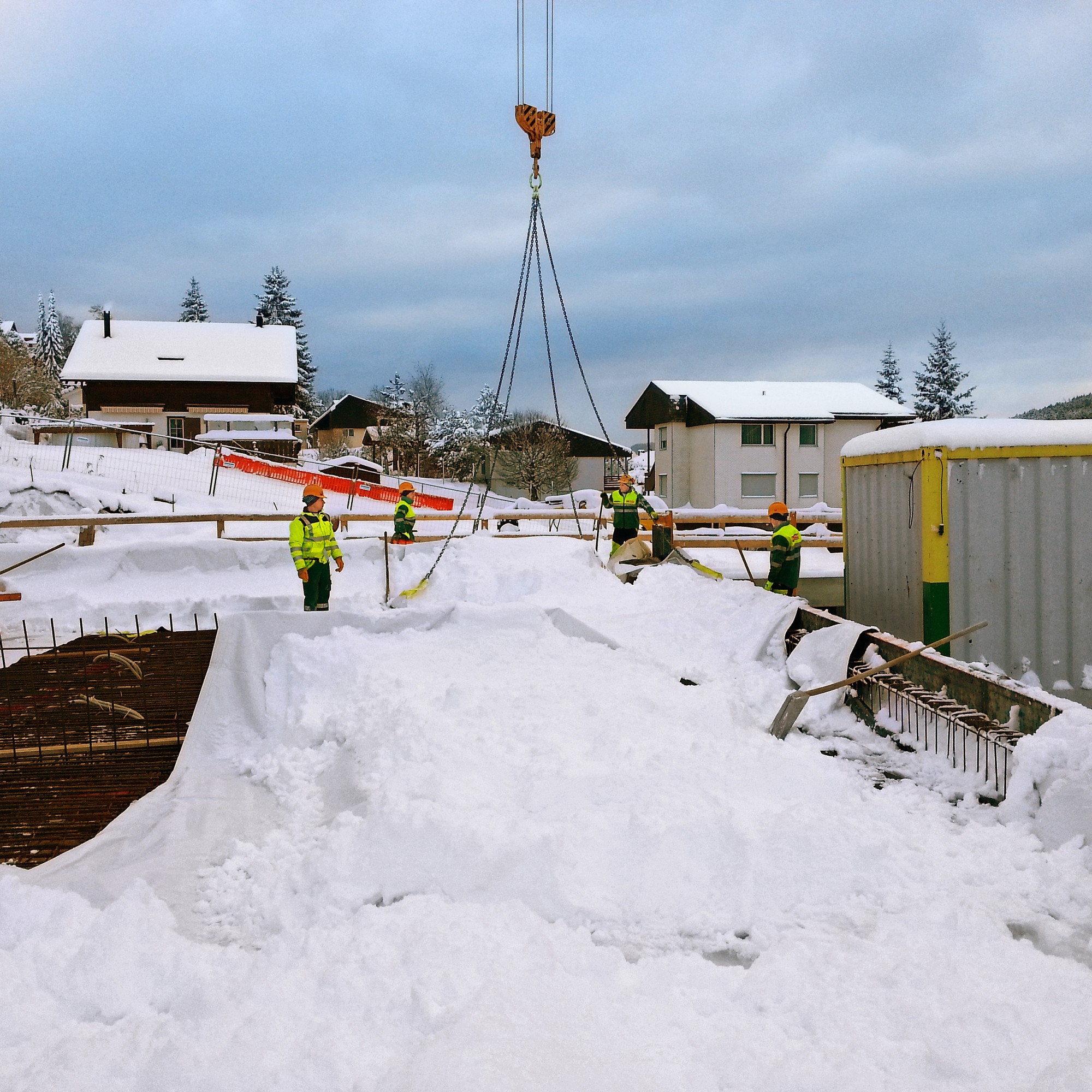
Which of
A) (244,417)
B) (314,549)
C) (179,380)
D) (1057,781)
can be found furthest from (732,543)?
(179,380)

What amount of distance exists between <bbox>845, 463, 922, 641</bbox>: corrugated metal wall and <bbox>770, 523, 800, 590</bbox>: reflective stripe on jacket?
1.97 feet

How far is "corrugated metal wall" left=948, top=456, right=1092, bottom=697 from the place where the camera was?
22.3 feet

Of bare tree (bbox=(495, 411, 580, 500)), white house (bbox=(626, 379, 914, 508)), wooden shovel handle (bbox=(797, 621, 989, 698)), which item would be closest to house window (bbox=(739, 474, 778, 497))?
white house (bbox=(626, 379, 914, 508))

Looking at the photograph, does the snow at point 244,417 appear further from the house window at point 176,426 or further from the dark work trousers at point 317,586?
the dark work trousers at point 317,586

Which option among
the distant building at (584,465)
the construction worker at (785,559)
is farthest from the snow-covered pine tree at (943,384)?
the construction worker at (785,559)

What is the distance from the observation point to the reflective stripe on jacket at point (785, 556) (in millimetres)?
9141

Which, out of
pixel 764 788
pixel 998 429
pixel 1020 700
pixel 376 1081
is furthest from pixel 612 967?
pixel 998 429

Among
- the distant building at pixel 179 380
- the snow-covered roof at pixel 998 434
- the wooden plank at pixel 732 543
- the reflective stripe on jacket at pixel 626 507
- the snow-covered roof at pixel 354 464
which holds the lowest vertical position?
the wooden plank at pixel 732 543

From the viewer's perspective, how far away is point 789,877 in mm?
3477

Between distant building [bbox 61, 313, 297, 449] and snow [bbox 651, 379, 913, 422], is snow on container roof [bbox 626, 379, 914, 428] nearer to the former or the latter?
snow [bbox 651, 379, 913, 422]

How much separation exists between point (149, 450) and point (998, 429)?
28.8m

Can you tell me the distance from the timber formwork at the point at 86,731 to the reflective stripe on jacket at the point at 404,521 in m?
6.11

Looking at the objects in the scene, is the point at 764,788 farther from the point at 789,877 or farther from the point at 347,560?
the point at 347,560

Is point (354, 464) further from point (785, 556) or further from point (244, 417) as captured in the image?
point (785, 556)
